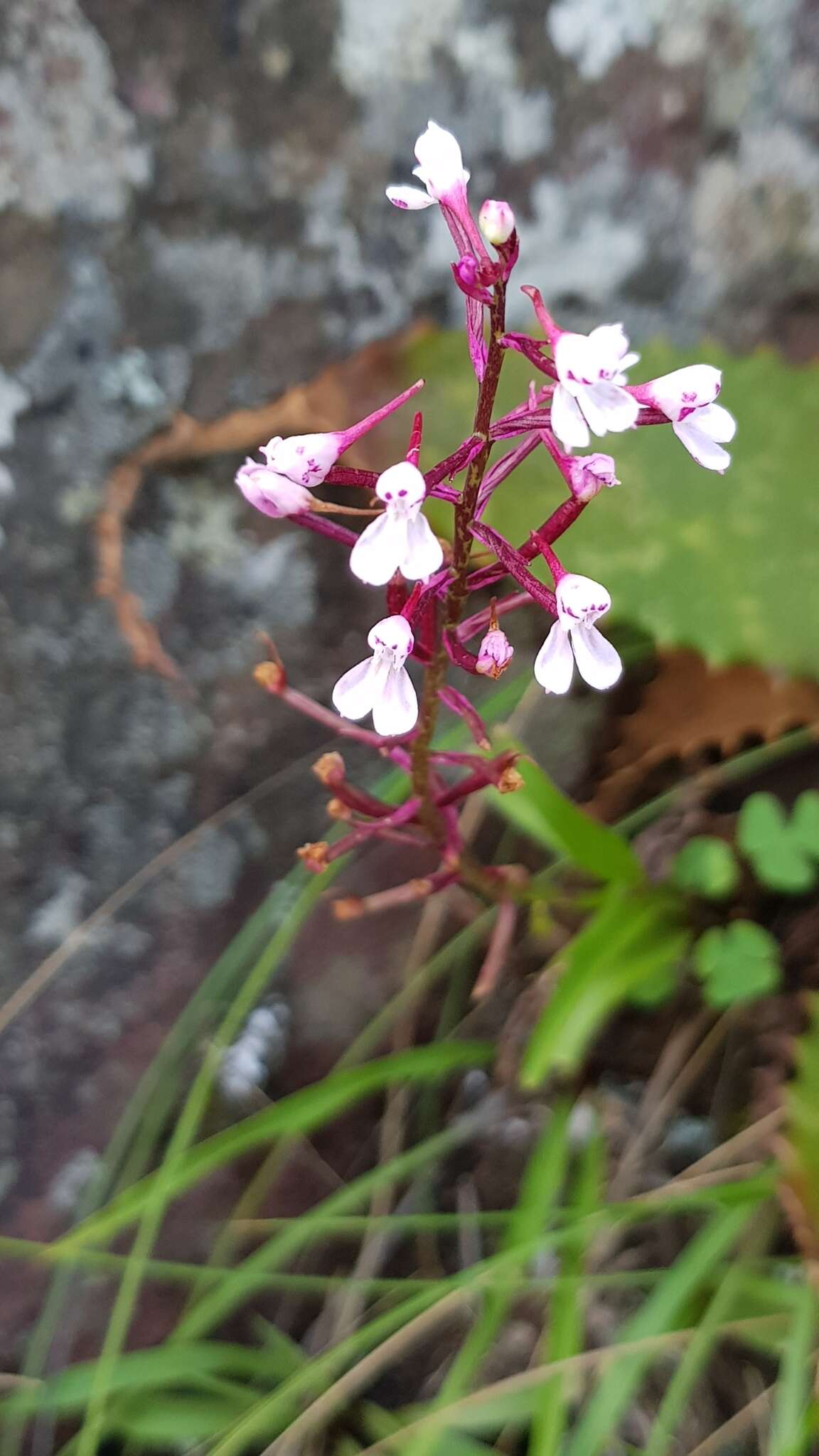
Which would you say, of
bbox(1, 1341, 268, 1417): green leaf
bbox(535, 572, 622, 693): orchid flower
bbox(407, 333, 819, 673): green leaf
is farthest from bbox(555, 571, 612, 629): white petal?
bbox(1, 1341, 268, 1417): green leaf

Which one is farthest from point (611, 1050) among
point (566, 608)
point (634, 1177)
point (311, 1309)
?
point (566, 608)

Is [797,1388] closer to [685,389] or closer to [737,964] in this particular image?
[737,964]

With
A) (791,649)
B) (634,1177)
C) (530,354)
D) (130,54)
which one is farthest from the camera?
(634,1177)

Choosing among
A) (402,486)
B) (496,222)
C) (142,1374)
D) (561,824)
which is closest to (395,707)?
(402,486)

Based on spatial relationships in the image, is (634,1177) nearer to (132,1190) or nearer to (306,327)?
(132,1190)

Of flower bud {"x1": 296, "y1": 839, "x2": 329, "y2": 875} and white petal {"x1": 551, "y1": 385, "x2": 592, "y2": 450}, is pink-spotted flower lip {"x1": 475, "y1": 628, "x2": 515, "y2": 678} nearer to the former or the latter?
white petal {"x1": 551, "y1": 385, "x2": 592, "y2": 450}

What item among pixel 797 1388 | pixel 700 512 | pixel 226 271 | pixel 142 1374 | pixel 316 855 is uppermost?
pixel 226 271
